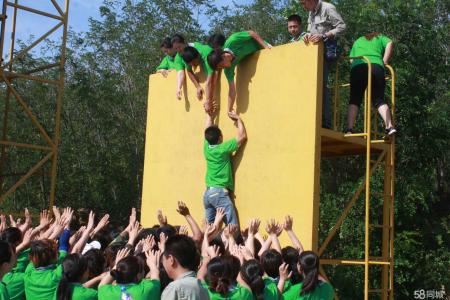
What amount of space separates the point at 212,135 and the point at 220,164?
0.41 m

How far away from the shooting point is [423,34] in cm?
1770

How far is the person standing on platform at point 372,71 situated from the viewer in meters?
9.06

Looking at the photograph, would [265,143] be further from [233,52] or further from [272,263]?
[272,263]

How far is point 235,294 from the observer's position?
4977mm

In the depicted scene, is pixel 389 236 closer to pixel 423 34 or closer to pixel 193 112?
pixel 193 112

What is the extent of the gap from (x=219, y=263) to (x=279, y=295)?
94 cm

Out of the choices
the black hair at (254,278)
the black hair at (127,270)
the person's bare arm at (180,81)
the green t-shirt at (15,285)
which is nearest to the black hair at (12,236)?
the green t-shirt at (15,285)

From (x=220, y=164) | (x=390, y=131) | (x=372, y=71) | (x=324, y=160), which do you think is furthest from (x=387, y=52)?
(x=324, y=160)

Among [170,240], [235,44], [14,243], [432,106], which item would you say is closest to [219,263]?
[170,240]

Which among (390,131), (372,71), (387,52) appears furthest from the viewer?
(387,52)

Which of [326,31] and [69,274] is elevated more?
[326,31]

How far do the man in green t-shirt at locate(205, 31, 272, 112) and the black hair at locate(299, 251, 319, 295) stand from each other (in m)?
3.94

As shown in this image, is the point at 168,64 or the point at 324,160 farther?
the point at 324,160

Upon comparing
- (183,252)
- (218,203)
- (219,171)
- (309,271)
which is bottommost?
(309,271)
